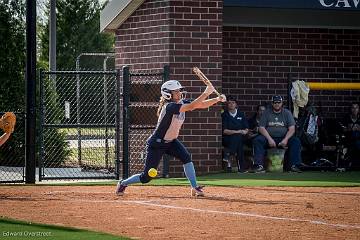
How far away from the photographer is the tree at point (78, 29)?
4822cm

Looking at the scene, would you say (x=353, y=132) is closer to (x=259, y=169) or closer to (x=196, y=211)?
(x=259, y=169)

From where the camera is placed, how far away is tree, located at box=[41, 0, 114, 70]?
48.2m

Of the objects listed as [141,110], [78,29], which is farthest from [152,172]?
[78,29]

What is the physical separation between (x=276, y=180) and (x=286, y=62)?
4.92m

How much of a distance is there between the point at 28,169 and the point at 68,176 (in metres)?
1.91

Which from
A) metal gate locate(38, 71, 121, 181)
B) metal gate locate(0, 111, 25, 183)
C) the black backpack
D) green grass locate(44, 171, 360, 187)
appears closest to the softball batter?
green grass locate(44, 171, 360, 187)

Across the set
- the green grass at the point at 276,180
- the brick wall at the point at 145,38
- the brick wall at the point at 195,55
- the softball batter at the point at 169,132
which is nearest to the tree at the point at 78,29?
the brick wall at the point at 145,38

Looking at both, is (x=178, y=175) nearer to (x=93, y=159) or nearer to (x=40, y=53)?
(x=93, y=159)

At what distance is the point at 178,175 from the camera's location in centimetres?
2123

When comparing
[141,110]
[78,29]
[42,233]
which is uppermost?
[78,29]

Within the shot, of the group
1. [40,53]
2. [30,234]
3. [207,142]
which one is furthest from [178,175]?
[40,53]

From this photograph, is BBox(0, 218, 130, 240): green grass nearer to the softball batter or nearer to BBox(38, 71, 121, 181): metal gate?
the softball batter

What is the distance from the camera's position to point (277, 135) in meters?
21.5

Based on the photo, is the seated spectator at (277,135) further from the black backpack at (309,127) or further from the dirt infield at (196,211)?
the dirt infield at (196,211)
